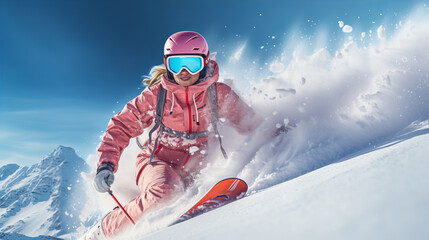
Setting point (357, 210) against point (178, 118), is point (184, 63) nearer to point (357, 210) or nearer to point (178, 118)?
point (178, 118)

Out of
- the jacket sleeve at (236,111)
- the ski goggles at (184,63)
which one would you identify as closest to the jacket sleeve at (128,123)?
the ski goggles at (184,63)

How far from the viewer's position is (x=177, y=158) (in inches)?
128

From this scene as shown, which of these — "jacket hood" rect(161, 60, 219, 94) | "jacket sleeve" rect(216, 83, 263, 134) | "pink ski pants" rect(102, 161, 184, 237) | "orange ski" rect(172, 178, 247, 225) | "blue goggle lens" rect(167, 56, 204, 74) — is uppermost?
"blue goggle lens" rect(167, 56, 204, 74)

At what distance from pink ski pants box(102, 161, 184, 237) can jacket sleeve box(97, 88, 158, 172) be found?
0.51 metres

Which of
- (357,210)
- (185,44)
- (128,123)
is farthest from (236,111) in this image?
(357,210)

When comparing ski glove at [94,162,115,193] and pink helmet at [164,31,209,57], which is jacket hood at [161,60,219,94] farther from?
ski glove at [94,162,115,193]

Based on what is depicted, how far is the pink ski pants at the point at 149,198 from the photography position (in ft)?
8.14

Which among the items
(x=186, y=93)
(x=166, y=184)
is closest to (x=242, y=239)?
(x=166, y=184)

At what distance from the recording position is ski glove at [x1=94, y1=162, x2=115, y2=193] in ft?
8.64

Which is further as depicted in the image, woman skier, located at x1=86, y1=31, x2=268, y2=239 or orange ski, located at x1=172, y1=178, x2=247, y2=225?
woman skier, located at x1=86, y1=31, x2=268, y2=239

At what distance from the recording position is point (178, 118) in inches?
124

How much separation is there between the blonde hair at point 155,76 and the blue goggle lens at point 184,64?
334 millimetres

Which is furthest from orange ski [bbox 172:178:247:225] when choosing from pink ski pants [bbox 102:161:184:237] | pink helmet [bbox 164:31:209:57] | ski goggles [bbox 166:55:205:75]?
pink helmet [bbox 164:31:209:57]

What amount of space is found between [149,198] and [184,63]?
1.48 metres
